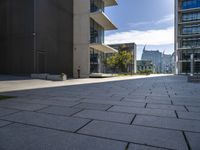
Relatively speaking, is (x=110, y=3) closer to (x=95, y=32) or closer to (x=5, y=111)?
(x=95, y=32)

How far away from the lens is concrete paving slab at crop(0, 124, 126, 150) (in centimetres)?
276

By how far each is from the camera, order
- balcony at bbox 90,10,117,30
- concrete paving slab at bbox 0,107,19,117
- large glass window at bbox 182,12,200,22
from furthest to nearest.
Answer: large glass window at bbox 182,12,200,22, balcony at bbox 90,10,117,30, concrete paving slab at bbox 0,107,19,117

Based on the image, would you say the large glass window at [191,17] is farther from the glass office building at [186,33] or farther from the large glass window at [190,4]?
the large glass window at [190,4]

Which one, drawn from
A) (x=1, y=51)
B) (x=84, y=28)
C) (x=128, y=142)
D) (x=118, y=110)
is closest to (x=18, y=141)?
(x=128, y=142)

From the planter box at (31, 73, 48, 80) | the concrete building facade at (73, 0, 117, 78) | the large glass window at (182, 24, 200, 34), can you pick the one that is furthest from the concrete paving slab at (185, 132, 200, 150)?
the large glass window at (182, 24, 200, 34)

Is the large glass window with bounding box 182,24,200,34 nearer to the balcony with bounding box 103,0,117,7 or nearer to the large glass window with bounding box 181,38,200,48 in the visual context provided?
the large glass window with bounding box 181,38,200,48

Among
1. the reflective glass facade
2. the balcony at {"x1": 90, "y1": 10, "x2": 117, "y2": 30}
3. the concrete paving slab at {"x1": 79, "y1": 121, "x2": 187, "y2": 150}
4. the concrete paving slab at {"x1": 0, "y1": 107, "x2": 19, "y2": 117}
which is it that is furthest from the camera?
the reflective glass facade

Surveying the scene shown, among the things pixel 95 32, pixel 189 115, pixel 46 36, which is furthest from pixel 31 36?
pixel 189 115

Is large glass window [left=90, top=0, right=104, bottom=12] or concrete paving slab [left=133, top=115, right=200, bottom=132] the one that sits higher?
large glass window [left=90, top=0, right=104, bottom=12]

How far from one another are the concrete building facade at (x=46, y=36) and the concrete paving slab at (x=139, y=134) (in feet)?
59.9

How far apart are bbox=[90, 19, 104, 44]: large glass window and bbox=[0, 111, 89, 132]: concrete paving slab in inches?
957

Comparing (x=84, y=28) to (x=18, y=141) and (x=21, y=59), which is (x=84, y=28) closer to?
(x=21, y=59)

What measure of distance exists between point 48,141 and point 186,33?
58313 millimetres

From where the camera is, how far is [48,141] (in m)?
2.97
